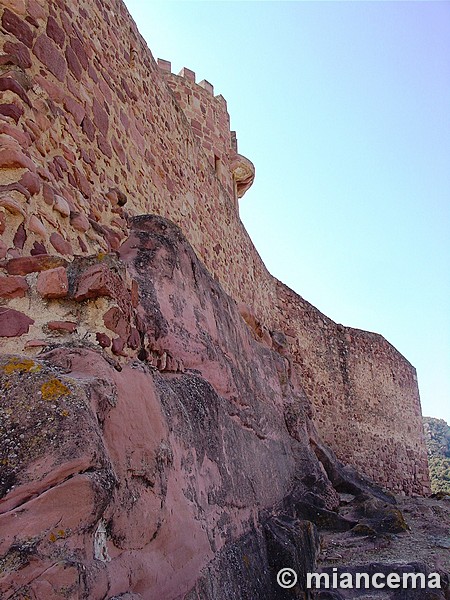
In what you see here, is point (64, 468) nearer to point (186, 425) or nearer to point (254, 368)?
point (186, 425)

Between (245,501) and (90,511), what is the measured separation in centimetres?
162

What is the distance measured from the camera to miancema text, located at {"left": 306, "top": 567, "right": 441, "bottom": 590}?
3098 millimetres

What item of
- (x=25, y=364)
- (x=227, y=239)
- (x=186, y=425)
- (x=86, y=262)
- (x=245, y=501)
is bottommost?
(x=245, y=501)

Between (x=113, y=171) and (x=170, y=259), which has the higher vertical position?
(x=113, y=171)

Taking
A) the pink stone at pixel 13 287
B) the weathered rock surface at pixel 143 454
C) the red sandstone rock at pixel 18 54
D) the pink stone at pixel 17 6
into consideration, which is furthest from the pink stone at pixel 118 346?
the pink stone at pixel 17 6

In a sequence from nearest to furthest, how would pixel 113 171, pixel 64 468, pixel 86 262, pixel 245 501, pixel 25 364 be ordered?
1. pixel 64 468
2. pixel 25 364
3. pixel 86 262
4. pixel 245 501
5. pixel 113 171

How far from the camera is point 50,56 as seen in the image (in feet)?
9.71

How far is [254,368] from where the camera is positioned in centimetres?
432

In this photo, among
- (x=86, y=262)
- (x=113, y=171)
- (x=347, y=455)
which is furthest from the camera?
(x=347, y=455)

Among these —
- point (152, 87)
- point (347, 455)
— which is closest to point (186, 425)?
point (152, 87)

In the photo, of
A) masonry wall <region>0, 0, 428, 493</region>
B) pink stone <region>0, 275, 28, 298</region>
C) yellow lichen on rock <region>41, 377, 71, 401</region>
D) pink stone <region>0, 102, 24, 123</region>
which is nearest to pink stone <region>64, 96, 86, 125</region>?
masonry wall <region>0, 0, 428, 493</region>

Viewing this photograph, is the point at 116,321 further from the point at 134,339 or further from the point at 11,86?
the point at 11,86

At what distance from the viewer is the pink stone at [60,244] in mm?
2529

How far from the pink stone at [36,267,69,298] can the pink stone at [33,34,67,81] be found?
5.05 ft
